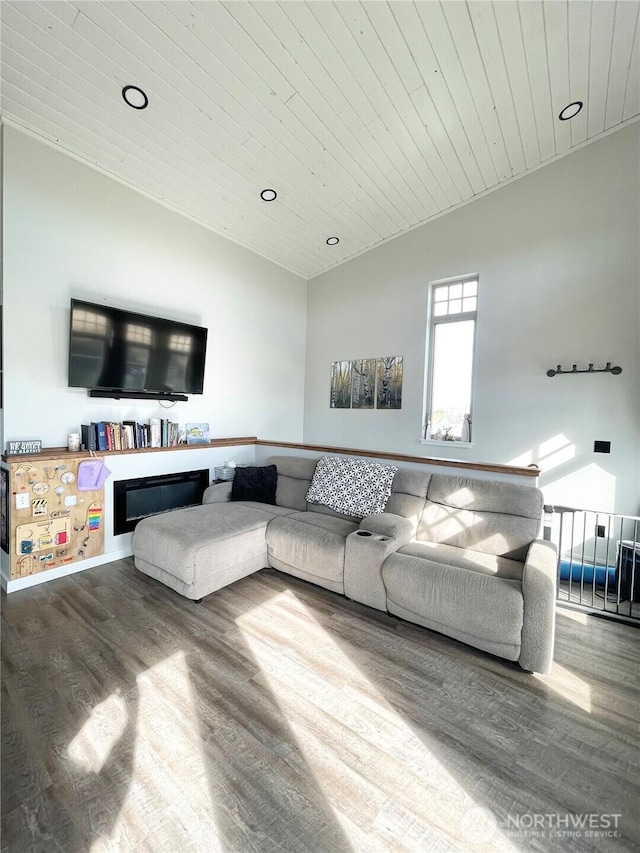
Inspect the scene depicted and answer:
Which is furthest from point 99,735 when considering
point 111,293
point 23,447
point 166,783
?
point 111,293

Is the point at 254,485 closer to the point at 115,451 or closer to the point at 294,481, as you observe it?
the point at 294,481

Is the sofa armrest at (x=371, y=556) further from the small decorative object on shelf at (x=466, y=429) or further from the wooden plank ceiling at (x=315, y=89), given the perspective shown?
the wooden plank ceiling at (x=315, y=89)

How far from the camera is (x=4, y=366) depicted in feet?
8.82

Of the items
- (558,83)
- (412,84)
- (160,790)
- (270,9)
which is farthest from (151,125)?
(160,790)

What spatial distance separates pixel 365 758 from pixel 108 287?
3.82 m

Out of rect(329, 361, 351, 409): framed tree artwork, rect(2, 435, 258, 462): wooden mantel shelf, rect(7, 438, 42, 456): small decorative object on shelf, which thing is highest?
rect(329, 361, 351, 409): framed tree artwork

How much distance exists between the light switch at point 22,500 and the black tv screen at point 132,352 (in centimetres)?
91

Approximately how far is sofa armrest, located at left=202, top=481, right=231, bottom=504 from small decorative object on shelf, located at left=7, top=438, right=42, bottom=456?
1.41m

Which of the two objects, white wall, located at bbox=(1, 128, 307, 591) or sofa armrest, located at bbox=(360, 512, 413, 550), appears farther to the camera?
white wall, located at bbox=(1, 128, 307, 591)

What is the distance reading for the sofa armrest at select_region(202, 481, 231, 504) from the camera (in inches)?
138

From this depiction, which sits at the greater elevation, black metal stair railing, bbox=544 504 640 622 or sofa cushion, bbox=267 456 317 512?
sofa cushion, bbox=267 456 317 512

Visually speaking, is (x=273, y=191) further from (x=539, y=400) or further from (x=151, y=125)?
(x=539, y=400)

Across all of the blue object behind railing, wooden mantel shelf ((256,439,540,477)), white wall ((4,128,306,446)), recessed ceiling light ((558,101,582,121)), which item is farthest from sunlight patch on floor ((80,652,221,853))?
recessed ceiling light ((558,101,582,121))

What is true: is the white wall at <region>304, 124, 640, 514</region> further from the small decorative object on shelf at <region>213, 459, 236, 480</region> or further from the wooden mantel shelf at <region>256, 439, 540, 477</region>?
the small decorative object on shelf at <region>213, 459, 236, 480</region>
